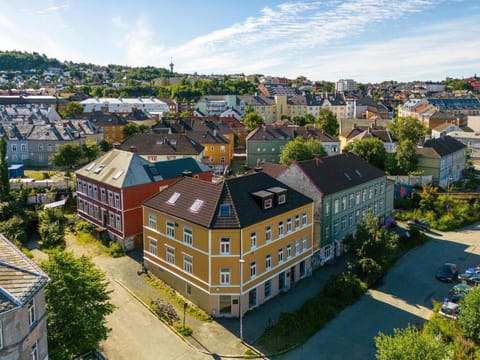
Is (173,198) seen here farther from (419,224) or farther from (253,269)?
(419,224)

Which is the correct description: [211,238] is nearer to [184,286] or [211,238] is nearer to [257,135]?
[184,286]

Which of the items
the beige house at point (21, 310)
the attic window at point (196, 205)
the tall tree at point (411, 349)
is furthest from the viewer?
the attic window at point (196, 205)

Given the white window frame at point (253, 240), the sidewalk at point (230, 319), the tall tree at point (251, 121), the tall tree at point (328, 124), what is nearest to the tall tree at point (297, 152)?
the sidewalk at point (230, 319)

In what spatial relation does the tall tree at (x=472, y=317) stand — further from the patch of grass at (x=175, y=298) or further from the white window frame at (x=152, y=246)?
the white window frame at (x=152, y=246)

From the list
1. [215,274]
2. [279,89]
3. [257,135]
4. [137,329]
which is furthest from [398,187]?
[279,89]

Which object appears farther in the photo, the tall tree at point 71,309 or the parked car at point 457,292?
the parked car at point 457,292

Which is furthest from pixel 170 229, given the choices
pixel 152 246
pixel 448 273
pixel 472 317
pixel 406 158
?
pixel 406 158
